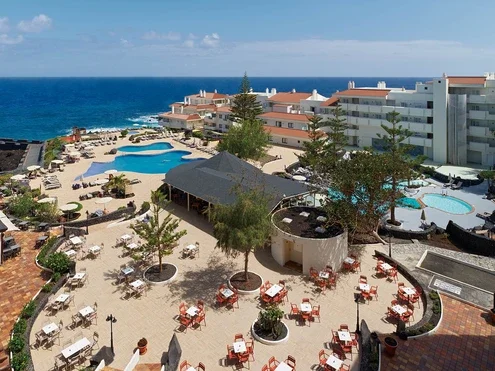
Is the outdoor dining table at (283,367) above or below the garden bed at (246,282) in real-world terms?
below

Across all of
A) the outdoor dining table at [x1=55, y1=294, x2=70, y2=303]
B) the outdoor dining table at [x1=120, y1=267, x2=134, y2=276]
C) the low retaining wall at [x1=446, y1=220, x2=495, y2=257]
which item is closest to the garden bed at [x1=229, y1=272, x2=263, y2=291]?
the outdoor dining table at [x1=120, y1=267, x2=134, y2=276]

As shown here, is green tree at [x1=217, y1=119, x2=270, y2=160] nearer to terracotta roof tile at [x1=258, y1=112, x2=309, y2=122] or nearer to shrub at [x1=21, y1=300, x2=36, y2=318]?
terracotta roof tile at [x1=258, y1=112, x2=309, y2=122]

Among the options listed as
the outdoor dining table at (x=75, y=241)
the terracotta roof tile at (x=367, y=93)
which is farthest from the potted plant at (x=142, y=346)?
the terracotta roof tile at (x=367, y=93)

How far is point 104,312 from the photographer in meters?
16.8

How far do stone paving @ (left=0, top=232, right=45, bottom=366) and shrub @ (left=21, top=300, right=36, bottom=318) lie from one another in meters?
0.78

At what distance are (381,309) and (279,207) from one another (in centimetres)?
1136

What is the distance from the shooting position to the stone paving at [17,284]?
16434mm

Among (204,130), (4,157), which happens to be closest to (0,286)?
(4,157)

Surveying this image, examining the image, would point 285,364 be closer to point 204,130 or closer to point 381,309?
point 381,309

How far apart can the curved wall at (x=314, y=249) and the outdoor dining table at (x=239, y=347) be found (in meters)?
7.39

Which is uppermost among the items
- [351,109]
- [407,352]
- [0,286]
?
[351,109]

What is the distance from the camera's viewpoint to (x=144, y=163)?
5131cm

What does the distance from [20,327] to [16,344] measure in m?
1.35

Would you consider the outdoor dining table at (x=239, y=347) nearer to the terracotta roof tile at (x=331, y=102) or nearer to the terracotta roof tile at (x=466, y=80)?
the terracotta roof tile at (x=466, y=80)
